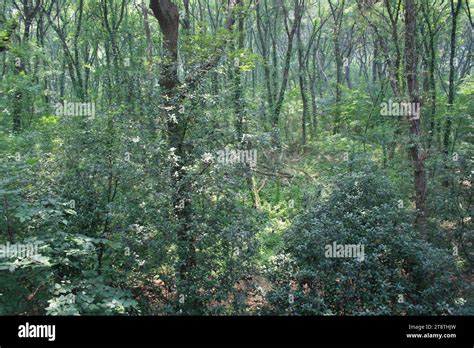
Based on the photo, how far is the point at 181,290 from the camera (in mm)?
5375

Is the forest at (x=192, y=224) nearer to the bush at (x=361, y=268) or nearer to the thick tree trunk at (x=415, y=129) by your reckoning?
the bush at (x=361, y=268)

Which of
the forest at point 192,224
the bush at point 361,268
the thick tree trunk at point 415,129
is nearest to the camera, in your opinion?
the forest at point 192,224

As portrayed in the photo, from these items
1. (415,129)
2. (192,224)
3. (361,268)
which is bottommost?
Answer: (361,268)

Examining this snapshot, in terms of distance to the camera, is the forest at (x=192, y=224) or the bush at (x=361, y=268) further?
the bush at (x=361, y=268)

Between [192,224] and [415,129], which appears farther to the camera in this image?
[415,129]

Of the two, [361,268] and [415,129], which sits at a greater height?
[415,129]

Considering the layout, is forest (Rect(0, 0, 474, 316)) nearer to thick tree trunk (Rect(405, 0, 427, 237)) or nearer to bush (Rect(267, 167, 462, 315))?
bush (Rect(267, 167, 462, 315))

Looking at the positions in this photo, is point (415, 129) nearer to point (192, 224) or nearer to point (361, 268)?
point (361, 268)

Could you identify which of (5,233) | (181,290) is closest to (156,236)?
(181,290)

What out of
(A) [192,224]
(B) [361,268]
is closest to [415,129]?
(B) [361,268]

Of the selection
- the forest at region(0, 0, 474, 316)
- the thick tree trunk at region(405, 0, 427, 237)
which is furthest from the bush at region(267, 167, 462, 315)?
the thick tree trunk at region(405, 0, 427, 237)

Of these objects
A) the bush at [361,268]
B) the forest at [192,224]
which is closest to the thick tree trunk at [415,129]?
the forest at [192,224]
